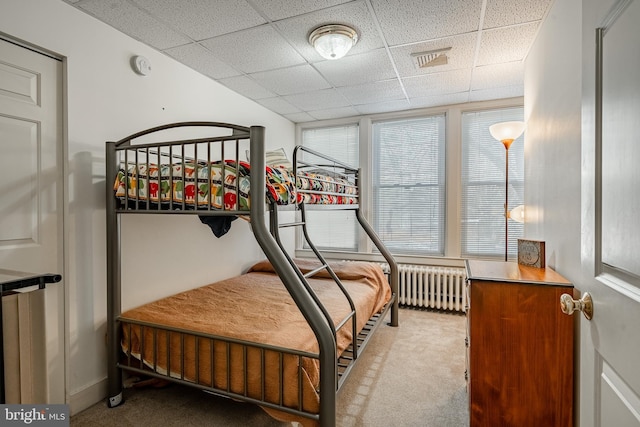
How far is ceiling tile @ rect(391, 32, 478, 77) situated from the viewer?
93.4 inches

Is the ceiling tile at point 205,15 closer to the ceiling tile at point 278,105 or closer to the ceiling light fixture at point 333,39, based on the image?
the ceiling light fixture at point 333,39

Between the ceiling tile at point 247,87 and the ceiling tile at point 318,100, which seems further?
the ceiling tile at point 318,100

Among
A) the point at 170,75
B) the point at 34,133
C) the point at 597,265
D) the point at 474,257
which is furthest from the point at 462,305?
A: the point at 34,133

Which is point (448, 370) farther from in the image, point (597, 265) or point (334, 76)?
point (334, 76)

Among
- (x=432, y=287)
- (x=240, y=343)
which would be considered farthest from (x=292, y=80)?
(x=432, y=287)

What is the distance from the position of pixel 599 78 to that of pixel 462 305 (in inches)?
128

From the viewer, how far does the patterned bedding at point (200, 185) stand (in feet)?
5.48

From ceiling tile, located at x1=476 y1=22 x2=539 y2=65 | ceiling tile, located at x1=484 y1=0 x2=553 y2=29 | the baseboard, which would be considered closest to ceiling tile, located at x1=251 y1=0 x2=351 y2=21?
ceiling tile, located at x1=484 y1=0 x2=553 y2=29

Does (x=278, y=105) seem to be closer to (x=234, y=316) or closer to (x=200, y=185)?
(x=200, y=185)

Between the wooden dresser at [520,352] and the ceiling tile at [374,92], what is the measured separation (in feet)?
7.28

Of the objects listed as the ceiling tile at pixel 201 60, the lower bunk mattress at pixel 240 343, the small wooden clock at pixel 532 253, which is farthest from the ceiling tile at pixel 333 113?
the small wooden clock at pixel 532 253

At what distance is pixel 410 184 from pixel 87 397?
3.53 m

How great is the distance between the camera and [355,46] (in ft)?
8.00

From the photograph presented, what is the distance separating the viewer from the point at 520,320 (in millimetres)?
1522
